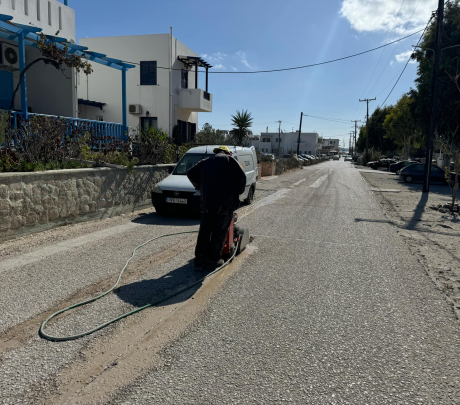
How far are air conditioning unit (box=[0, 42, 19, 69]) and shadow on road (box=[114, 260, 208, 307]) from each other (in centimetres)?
1232

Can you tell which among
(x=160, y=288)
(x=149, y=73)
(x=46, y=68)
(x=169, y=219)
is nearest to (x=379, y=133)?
(x=149, y=73)

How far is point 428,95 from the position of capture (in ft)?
93.8

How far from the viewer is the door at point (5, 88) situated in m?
13.5

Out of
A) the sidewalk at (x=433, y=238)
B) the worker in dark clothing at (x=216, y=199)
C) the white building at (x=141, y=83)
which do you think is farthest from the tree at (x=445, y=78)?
the worker in dark clothing at (x=216, y=199)

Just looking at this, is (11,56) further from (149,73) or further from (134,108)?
(149,73)

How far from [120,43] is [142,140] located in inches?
541

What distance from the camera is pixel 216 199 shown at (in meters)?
5.12

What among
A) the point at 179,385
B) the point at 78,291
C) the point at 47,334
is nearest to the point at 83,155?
the point at 78,291

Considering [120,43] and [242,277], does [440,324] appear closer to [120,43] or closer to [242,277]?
[242,277]

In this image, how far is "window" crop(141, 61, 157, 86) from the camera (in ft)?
75.9

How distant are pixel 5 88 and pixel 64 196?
832cm

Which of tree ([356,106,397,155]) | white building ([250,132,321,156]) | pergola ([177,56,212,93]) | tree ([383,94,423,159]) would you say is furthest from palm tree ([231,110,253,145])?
white building ([250,132,321,156])

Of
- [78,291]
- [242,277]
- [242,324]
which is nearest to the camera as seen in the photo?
[242,324]

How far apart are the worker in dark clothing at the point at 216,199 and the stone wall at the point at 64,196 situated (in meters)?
3.62
